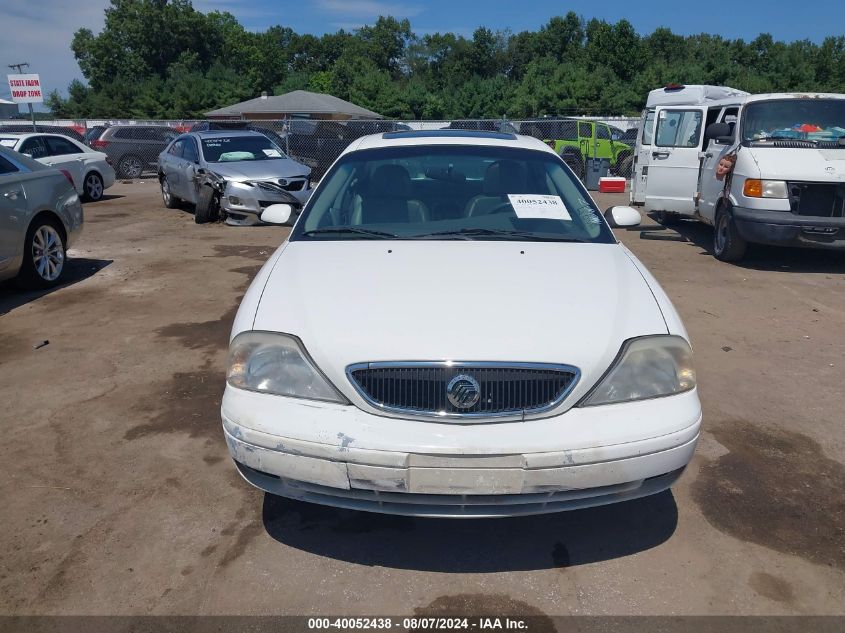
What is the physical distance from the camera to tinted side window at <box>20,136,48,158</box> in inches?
506

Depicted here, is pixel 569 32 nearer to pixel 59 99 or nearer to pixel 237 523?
pixel 59 99

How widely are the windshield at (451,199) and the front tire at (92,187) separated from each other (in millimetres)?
12818

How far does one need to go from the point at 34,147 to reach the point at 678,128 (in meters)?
11.6

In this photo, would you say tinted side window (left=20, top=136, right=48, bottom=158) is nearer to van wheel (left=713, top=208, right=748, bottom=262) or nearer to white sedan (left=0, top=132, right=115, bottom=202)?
white sedan (left=0, top=132, right=115, bottom=202)

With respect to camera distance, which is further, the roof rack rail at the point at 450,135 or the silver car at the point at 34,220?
the silver car at the point at 34,220

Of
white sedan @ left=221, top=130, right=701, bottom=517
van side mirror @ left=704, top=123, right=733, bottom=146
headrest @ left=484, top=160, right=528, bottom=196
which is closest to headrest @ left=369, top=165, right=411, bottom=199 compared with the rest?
headrest @ left=484, top=160, right=528, bottom=196

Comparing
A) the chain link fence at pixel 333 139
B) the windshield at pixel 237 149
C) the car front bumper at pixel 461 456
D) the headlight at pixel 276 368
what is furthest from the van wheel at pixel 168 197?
the car front bumper at pixel 461 456

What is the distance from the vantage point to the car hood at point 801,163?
24.7 ft

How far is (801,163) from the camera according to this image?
7711 millimetres

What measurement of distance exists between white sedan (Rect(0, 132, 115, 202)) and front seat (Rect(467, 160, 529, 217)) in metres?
11.0

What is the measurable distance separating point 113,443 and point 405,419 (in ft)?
7.06

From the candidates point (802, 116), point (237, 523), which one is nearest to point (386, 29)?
point (802, 116)

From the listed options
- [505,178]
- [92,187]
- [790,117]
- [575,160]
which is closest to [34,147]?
[92,187]

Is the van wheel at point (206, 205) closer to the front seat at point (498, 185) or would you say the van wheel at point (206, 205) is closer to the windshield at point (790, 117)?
the windshield at point (790, 117)
